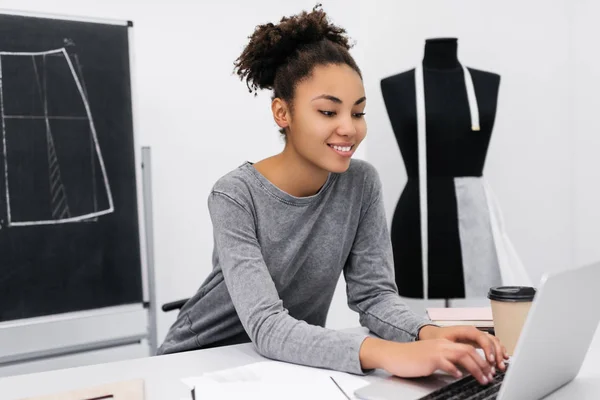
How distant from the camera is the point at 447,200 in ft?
6.46

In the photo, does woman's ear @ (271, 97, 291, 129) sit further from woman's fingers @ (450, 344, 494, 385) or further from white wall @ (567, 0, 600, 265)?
white wall @ (567, 0, 600, 265)

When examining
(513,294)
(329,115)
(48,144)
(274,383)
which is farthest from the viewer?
(48,144)

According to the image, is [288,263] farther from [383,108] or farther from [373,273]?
[383,108]

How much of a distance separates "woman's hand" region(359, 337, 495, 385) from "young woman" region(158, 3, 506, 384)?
94 millimetres

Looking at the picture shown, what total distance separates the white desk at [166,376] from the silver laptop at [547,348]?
0.07 feet

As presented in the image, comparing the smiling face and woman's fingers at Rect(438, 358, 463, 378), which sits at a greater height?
the smiling face

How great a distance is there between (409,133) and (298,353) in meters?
1.21

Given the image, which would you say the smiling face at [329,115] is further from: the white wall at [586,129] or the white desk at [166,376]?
the white wall at [586,129]

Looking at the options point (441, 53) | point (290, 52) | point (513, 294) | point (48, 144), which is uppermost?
point (441, 53)

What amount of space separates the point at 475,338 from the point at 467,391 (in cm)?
13

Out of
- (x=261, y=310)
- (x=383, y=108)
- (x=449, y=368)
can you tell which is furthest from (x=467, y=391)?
(x=383, y=108)

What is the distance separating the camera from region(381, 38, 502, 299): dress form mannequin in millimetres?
1959

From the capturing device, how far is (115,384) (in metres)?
0.91

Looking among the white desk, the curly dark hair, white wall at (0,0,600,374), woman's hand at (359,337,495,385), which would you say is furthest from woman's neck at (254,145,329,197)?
white wall at (0,0,600,374)
